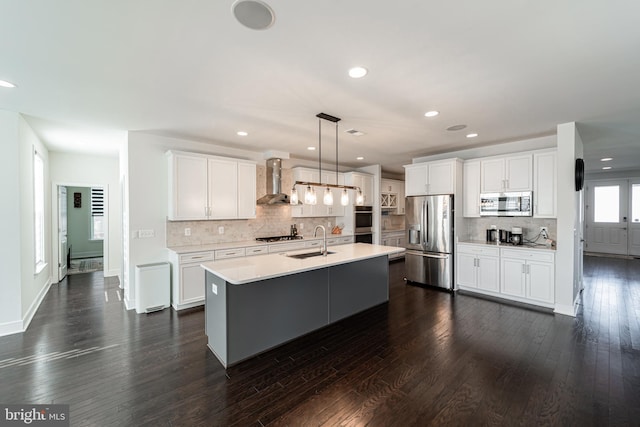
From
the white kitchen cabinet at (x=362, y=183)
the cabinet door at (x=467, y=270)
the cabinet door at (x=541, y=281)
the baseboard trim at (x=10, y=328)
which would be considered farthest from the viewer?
the white kitchen cabinet at (x=362, y=183)

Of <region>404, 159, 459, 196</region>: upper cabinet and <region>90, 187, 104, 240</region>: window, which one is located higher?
<region>404, 159, 459, 196</region>: upper cabinet

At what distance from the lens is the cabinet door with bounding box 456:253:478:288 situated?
4861 mm

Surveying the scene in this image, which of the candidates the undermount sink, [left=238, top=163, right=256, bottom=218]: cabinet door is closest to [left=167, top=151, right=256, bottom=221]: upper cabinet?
[left=238, top=163, right=256, bottom=218]: cabinet door

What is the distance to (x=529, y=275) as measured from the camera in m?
4.23

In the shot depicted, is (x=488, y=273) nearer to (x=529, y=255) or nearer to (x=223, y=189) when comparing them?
(x=529, y=255)

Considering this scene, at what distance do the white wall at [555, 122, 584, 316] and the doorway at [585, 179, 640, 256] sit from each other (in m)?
7.05

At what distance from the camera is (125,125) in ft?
12.6

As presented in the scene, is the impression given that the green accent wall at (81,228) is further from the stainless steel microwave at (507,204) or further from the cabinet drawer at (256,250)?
the stainless steel microwave at (507,204)

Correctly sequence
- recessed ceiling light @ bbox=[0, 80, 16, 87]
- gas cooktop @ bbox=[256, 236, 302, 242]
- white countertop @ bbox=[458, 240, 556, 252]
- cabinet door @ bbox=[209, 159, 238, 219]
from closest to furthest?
recessed ceiling light @ bbox=[0, 80, 16, 87]
white countertop @ bbox=[458, 240, 556, 252]
cabinet door @ bbox=[209, 159, 238, 219]
gas cooktop @ bbox=[256, 236, 302, 242]

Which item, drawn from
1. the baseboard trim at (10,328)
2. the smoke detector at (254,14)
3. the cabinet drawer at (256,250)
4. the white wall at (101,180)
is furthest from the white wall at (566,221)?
the white wall at (101,180)

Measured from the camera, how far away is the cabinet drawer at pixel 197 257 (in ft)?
13.5

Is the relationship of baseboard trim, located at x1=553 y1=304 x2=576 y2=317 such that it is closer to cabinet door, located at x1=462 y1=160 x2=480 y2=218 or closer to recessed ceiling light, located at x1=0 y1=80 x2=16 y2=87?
cabinet door, located at x1=462 y1=160 x2=480 y2=218

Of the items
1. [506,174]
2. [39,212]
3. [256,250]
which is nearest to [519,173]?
[506,174]

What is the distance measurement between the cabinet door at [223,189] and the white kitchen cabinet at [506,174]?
4582 millimetres
